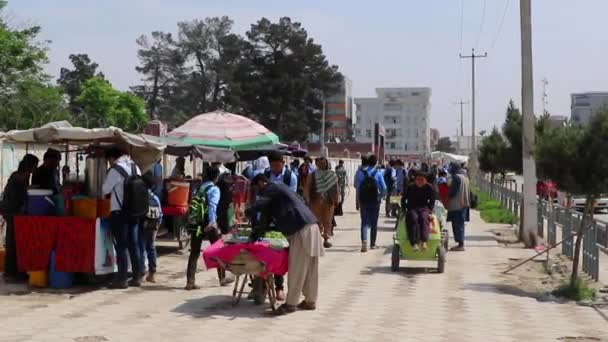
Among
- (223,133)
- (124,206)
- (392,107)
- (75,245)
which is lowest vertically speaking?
(75,245)

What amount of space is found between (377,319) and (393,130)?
Answer: 127027 millimetres

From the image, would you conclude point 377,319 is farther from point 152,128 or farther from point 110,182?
point 152,128

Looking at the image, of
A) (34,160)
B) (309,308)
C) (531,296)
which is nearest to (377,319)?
(309,308)

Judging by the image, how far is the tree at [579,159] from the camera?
11320mm

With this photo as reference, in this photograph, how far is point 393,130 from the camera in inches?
5335

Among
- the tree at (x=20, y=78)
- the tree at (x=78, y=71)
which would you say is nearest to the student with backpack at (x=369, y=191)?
the tree at (x=20, y=78)

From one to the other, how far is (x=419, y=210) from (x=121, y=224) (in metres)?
4.60

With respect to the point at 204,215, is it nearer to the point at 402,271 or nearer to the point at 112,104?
the point at 402,271

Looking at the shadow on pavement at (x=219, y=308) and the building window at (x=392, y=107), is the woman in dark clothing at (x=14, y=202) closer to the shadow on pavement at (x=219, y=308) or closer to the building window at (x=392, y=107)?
the shadow on pavement at (x=219, y=308)

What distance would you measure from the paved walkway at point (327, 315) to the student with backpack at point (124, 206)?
0.39 m

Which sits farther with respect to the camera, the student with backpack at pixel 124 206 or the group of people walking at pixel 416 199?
the group of people walking at pixel 416 199

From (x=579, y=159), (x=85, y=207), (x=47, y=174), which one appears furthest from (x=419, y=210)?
(x=47, y=174)

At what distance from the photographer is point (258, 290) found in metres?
10.1

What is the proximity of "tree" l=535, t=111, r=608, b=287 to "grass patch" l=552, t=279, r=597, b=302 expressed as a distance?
0.07m
